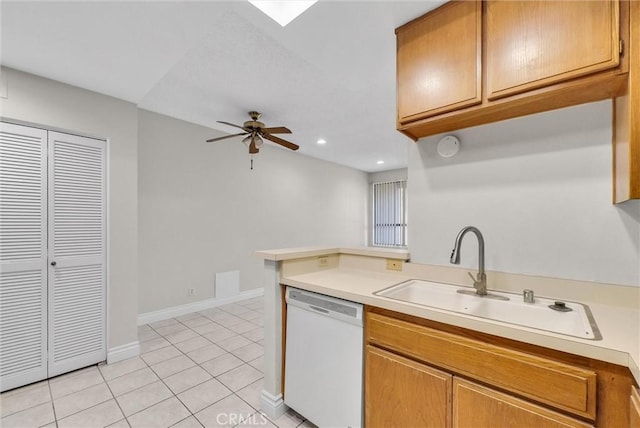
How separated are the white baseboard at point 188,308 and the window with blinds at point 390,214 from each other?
4126 millimetres

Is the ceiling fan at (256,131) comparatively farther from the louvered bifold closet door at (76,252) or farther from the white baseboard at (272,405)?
the white baseboard at (272,405)

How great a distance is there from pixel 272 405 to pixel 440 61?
94.0 inches

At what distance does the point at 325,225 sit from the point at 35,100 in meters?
4.86

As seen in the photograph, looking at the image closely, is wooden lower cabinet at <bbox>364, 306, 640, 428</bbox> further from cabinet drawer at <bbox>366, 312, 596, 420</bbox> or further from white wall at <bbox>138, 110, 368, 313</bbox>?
white wall at <bbox>138, 110, 368, 313</bbox>

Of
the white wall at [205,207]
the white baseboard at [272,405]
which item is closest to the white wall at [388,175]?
the white wall at [205,207]

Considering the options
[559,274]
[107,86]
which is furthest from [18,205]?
[559,274]

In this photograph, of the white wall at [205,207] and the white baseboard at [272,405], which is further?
the white wall at [205,207]

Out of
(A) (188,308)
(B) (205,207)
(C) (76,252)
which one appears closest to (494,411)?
(C) (76,252)

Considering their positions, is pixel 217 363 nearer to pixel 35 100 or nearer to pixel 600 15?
pixel 35 100

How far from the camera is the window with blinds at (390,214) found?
7.19m

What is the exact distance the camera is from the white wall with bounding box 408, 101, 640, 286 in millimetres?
1337

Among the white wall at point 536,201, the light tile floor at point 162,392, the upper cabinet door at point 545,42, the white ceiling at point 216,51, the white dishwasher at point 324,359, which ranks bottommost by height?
the light tile floor at point 162,392

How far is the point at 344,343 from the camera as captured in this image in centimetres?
152

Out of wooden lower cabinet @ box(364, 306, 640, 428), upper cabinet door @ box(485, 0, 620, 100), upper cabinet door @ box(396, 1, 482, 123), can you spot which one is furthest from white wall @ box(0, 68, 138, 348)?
upper cabinet door @ box(485, 0, 620, 100)
